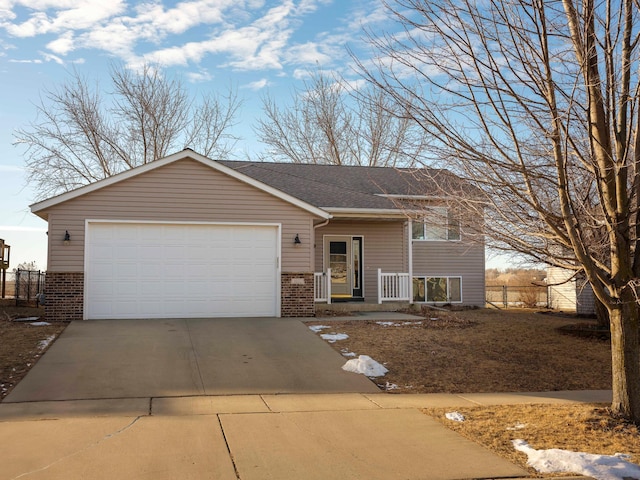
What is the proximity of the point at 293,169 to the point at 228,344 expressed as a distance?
11.3 metres

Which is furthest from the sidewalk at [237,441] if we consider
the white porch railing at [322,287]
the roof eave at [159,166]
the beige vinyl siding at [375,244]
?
the beige vinyl siding at [375,244]

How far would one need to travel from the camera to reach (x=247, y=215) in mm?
14453

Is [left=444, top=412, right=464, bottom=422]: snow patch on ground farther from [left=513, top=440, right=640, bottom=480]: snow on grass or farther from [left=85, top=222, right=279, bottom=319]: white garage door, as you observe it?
[left=85, top=222, right=279, bottom=319]: white garage door

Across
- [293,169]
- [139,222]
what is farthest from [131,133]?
[139,222]

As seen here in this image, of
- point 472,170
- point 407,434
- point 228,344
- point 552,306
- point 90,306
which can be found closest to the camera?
point 407,434

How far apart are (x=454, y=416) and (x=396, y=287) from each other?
1064cm

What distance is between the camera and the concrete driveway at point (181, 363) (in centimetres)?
808

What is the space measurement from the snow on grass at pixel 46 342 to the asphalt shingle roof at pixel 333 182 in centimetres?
852

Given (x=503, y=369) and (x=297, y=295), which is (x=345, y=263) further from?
(x=503, y=369)

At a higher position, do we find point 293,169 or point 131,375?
point 293,169

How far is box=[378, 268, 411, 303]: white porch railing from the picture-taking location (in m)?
Answer: 17.4

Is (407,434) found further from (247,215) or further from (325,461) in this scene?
(247,215)

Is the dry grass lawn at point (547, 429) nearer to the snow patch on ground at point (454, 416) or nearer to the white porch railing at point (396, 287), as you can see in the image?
the snow patch on ground at point (454, 416)

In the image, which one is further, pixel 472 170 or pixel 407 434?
pixel 472 170
